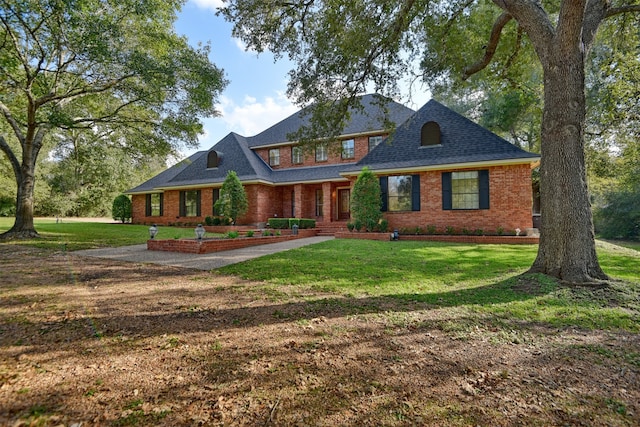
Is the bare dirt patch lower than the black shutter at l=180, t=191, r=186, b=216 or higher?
lower

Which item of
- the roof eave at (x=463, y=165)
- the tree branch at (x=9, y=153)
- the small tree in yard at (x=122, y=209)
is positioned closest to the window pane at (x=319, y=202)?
the roof eave at (x=463, y=165)

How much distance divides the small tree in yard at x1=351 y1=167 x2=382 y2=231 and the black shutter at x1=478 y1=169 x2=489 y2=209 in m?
4.12

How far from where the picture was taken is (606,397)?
6.82 feet

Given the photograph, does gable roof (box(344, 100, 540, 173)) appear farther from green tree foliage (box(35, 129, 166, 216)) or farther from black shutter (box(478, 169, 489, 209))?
green tree foliage (box(35, 129, 166, 216))

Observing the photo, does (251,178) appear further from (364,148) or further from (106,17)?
(106,17)

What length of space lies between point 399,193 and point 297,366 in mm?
12110

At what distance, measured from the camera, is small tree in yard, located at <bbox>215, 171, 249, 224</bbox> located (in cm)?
1593

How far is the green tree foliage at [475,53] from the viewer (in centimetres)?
489

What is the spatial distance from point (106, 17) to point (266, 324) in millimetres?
11750

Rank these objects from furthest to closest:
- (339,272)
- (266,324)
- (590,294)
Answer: (339,272) < (590,294) < (266,324)

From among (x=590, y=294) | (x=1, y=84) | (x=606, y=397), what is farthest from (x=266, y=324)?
(x=1, y=84)

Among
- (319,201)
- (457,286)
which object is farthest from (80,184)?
(457,286)

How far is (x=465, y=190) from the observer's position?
12.6 m

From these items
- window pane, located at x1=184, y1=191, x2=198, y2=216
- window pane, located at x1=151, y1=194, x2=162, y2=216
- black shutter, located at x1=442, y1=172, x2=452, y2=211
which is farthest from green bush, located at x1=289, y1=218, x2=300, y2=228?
window pane, located at x1=151, y1=194, x2=162, y2=216
